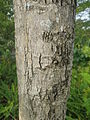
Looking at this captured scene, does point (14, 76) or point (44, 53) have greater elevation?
point (44, 53)

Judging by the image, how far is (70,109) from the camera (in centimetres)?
215

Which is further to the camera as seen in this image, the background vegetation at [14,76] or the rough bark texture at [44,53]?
the background vegetation at [14,76]

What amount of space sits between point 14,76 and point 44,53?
238cm

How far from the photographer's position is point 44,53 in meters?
0.76

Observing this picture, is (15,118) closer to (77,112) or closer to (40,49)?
(77,112)

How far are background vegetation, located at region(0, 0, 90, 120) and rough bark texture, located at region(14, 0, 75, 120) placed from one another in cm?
109

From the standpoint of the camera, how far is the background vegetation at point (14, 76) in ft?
6.97

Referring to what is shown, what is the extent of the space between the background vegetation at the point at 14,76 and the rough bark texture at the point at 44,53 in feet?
3.57

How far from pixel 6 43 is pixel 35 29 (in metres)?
2.37

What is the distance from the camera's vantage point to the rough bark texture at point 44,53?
2.31ft

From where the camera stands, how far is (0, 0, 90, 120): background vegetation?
212 cm

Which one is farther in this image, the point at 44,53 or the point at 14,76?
the point at 14,76

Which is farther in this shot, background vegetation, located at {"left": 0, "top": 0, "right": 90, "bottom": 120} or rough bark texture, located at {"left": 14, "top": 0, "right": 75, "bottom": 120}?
background vegetation, located at {"left": 0, "top": 0, "right": 90, "bottom": 120}

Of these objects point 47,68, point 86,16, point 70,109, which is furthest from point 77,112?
point 86,16
